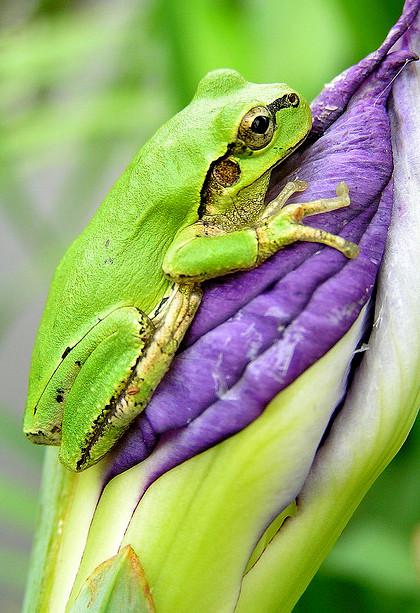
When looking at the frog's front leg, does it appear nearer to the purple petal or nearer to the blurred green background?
the purple petal

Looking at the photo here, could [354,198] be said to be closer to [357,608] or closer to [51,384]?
[51,384]

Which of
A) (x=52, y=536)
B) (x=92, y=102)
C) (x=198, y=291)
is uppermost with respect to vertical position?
(x=92, y=102)

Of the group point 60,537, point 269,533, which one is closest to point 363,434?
point 269,533

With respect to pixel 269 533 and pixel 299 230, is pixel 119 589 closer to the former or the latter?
pixel 269 533

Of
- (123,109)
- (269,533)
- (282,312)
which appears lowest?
(269,533)

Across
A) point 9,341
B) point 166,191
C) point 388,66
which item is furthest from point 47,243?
point 388,66

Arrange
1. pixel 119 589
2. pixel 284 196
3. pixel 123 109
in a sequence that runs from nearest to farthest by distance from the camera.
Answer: pixel 119 589 < pixel 284 196 < pixel 123 109

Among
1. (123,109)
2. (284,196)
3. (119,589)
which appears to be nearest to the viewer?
(119,589)
